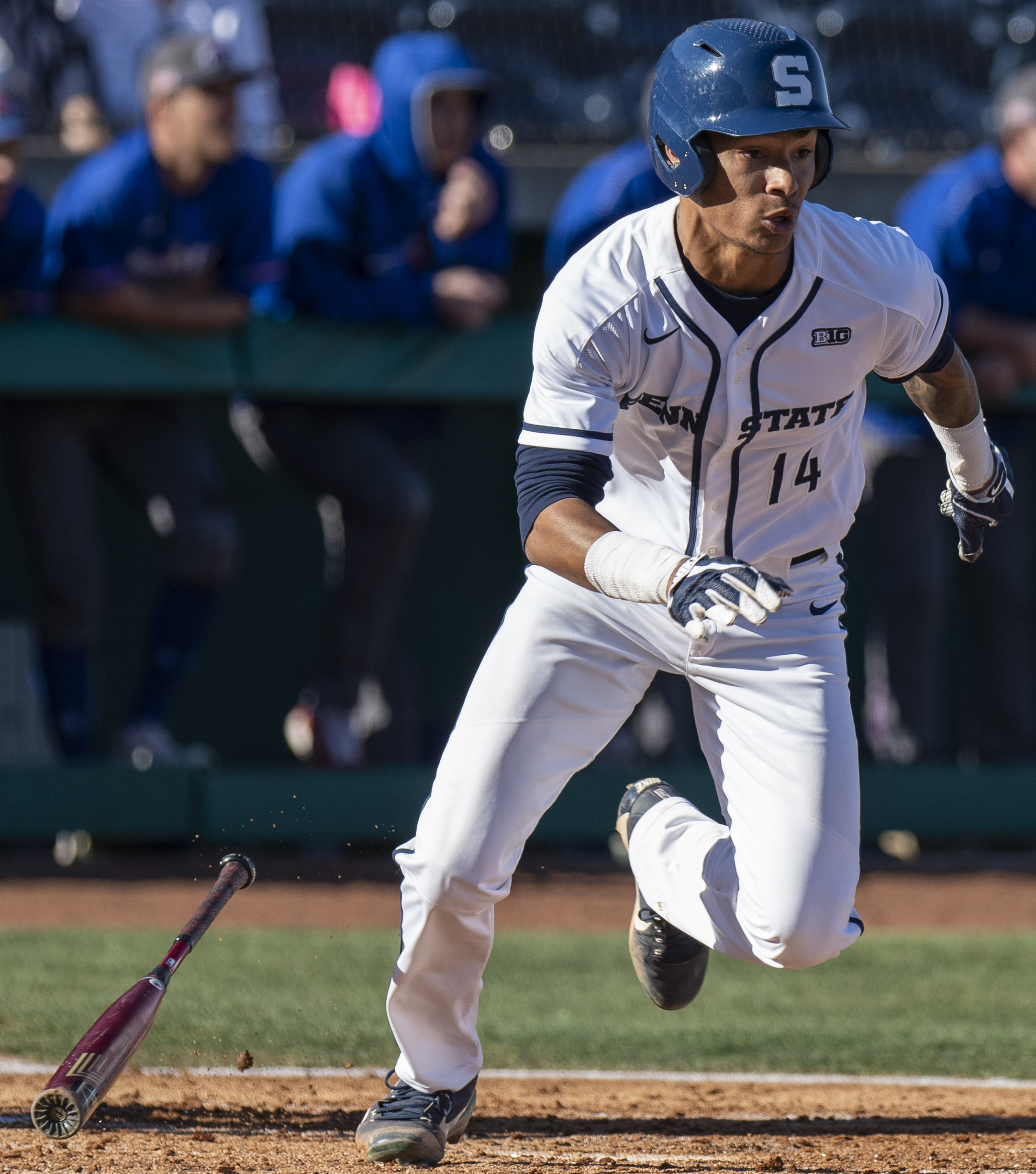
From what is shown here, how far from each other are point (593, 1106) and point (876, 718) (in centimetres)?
435

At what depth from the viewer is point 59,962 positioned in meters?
5.62

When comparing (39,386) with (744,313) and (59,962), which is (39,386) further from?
(744,313)

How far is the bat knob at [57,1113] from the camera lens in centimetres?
305

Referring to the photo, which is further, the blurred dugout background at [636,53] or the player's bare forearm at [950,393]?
the blurred dugout background at [636,53]

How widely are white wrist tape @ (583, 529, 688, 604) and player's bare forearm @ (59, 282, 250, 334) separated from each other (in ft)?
13.9

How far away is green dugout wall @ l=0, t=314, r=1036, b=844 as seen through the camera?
721 cm

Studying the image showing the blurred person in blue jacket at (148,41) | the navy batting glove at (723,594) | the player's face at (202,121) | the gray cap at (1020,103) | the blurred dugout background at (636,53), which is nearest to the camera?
the navy batting glove at (723,594)

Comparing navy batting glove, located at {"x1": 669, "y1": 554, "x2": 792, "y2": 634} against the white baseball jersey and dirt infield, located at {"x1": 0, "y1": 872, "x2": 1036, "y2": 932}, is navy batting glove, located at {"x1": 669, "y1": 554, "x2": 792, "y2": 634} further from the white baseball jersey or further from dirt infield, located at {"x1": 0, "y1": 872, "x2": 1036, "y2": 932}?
dirt infield, located at {"x1": 0, "y1": 872, "x2": 1036, "y2": 932}

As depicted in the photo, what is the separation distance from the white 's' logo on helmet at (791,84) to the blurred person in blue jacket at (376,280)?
4.03 m

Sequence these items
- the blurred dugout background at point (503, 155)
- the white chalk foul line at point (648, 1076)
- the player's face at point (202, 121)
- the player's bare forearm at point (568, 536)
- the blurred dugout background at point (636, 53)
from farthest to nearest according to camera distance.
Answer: the blurred dugout background at point (636, 53) → the blurred dugout background at point (503, 155) → the player's face at point (202, 121) → the white chalk foul line at point (648, 1076) → the player's bare forearm at point (568, 536)

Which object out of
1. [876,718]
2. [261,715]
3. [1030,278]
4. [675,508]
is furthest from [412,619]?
[675,508]

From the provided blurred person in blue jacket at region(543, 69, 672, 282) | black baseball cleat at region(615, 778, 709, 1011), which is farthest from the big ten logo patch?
blurred person in blue jacket at region(543, 69, 672, 282)

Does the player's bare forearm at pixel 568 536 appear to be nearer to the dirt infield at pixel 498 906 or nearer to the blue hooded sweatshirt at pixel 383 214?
the dirt infield at pixel 498 906

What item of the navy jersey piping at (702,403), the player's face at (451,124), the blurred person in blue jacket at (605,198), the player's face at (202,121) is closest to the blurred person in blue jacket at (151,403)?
the player's face at (202,121)
